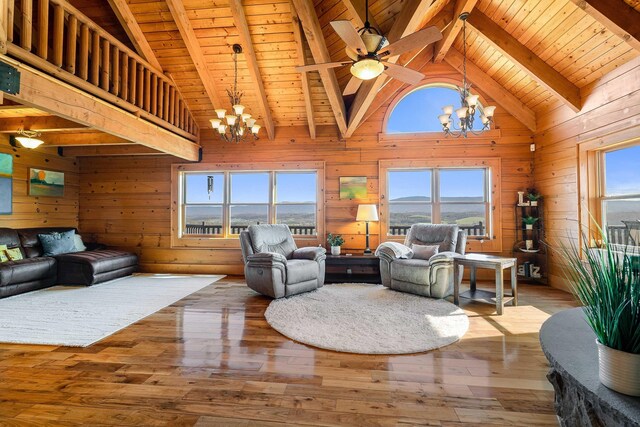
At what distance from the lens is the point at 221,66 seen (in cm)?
487

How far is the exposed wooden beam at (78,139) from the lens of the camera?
15.9ft

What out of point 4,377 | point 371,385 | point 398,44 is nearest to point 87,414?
point 4,377

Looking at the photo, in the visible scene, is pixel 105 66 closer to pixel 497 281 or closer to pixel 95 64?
pixel 95 64

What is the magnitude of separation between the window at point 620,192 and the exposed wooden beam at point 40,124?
6.87 metres

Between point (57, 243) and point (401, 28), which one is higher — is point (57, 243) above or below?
below

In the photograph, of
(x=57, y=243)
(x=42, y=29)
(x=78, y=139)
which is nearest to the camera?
(x=42, y=29)

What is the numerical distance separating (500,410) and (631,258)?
1169 millimetres

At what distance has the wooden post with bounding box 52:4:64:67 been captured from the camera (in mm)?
→ 3033

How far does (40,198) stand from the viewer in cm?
565

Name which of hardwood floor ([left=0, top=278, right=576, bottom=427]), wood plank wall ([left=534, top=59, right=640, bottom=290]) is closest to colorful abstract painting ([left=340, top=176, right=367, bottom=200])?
wood plank wall ([left=534, top=59, right=640, bottom=290])

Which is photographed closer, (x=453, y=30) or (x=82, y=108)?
(x=82, y=108)

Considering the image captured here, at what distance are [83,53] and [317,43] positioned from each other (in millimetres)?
2620

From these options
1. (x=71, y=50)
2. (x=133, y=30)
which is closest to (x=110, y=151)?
(x=133, y=30)

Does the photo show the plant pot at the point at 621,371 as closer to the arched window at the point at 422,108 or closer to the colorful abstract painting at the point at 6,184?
the arched window at the point at 422,108
